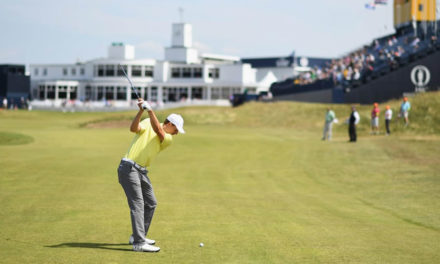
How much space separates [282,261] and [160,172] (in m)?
16.1

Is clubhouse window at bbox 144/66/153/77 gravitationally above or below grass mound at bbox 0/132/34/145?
above

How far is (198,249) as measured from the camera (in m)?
10.8

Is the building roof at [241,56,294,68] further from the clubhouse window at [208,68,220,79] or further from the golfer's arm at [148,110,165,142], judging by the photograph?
the golfer's arm at [148,110,165,142]

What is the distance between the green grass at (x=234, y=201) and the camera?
10891mm

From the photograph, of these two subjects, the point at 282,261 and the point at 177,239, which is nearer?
the point at 282,261

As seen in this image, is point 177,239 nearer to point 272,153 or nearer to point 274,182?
point 274,182

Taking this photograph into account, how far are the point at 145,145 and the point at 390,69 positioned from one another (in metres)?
48.0

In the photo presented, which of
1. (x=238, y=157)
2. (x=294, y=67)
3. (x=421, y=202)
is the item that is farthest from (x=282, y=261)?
(x=294, y=67)

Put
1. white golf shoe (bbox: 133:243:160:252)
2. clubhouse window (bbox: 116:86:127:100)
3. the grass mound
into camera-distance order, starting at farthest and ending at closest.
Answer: clubhouse window (bbox: 116:86:127:100) → the grass mound → white golf shoe (bbox: 133:243:160:252)

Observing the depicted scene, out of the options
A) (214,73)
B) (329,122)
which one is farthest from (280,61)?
(329,122)

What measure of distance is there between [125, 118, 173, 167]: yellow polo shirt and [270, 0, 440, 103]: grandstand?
151 ft

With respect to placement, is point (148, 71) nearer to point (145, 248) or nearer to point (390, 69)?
point (390, 69)

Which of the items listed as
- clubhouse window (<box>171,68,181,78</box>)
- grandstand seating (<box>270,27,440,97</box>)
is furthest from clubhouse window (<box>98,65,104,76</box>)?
grandstand seating (<box>270,27,440,97</box>)

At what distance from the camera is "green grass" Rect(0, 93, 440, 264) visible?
1089cm
